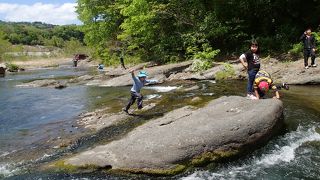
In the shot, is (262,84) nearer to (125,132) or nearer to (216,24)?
(125,132)

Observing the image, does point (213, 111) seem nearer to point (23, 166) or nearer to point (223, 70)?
point (23, 166)

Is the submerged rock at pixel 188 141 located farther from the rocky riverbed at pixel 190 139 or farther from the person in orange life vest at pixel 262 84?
the person in orange life vest at pixel 262 84

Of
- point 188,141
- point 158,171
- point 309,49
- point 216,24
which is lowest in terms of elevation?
point 158,171

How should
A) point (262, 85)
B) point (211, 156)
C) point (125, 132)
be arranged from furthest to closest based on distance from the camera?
point (262, 85)
point (125, 132)
point (211, 156)

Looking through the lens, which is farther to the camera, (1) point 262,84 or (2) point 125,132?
(1) point 262,84

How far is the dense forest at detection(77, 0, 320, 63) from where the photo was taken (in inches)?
1197

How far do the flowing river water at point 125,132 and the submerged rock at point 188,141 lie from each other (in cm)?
28

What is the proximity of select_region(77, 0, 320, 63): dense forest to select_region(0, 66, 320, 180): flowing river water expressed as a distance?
872 cm

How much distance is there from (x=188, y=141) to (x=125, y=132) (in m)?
3.44

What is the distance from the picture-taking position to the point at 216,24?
30984 millimetres

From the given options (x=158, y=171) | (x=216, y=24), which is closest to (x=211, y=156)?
(x=158, y=171)

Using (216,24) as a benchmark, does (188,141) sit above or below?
below

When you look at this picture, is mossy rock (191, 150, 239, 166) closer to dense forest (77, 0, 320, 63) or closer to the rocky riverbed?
the rocky riverbed

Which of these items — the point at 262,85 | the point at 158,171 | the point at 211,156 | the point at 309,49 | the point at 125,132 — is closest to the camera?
the point at 158,171
